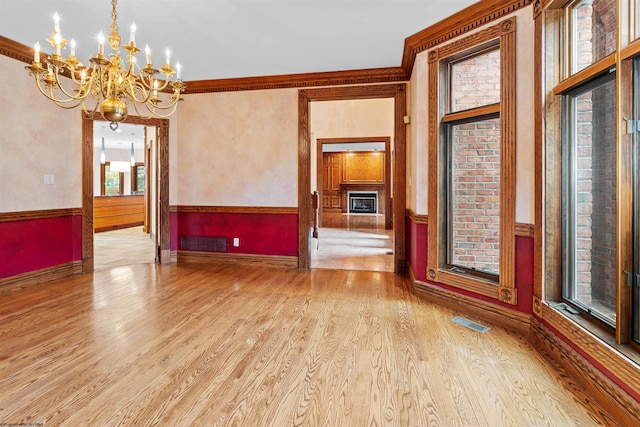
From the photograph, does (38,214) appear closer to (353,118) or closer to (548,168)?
(548,168)

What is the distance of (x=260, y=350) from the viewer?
242cm

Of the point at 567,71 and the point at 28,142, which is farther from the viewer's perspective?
the point at 28,142

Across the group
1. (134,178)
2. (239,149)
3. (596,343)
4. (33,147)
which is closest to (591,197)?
(596,343)

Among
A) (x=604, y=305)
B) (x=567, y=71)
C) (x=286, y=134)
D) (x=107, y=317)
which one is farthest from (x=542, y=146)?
(x=107, y=317)

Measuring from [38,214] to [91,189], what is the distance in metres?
0.73

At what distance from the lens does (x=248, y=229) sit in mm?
5141

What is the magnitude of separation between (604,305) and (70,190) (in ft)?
17.8

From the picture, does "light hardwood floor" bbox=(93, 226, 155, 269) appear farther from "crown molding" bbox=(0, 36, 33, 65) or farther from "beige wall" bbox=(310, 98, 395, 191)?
"beige wall" bbox=(310, 98, 395, 191)

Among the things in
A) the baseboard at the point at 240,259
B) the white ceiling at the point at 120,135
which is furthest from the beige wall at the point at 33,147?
the white ceiling at the point at 120,135

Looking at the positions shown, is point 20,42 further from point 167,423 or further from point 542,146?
point 542,146

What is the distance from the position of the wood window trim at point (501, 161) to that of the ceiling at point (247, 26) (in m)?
0.35

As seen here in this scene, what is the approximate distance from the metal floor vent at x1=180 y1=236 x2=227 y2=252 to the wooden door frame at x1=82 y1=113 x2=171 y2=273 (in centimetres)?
25

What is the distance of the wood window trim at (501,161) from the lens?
2.80 meters

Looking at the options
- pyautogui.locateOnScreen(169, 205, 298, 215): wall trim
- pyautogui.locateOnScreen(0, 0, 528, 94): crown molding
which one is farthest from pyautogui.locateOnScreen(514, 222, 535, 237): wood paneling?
pyautogui.locateOnScreen(169, 205, 298, 215): wall trim
